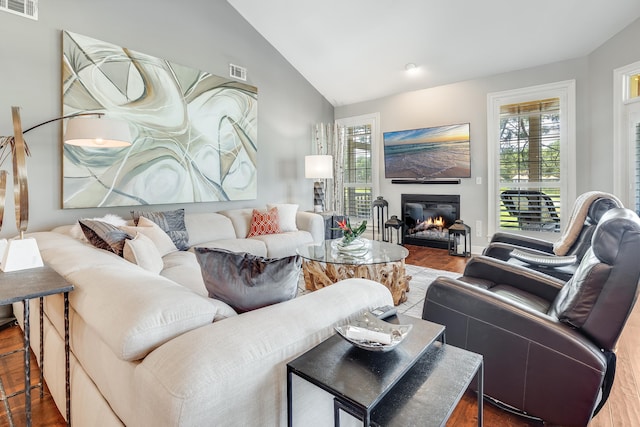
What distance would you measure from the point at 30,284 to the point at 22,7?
2.92 m

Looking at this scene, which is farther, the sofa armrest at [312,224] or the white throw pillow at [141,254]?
the sofa armrest at [312,224]

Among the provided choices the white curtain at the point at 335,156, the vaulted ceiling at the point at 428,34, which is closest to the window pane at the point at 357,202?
the white curtain at the point at 335,156

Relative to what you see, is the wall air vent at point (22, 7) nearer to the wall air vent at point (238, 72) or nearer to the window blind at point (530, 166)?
the wall air vent at point (238, 72)

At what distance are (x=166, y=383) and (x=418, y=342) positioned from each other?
77 centimetres

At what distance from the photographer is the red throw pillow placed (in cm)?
416

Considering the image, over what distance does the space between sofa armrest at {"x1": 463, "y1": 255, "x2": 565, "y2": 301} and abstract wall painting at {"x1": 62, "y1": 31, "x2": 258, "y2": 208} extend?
3.30 metres

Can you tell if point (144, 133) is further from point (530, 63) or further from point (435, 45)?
point (530, 63)

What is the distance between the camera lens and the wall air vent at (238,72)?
457cm

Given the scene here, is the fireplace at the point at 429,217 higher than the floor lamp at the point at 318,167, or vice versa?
the floor lamp at the point at 318,167

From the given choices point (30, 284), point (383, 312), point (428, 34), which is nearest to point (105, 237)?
point (30, 284)

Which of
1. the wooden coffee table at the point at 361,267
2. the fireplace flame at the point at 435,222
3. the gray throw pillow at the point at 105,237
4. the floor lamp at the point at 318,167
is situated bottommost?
the wooden coffee table at the point at 361,267

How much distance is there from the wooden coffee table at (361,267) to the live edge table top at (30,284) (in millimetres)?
1823

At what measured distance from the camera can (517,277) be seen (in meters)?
2.18

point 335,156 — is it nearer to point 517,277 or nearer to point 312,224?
point 312,224
